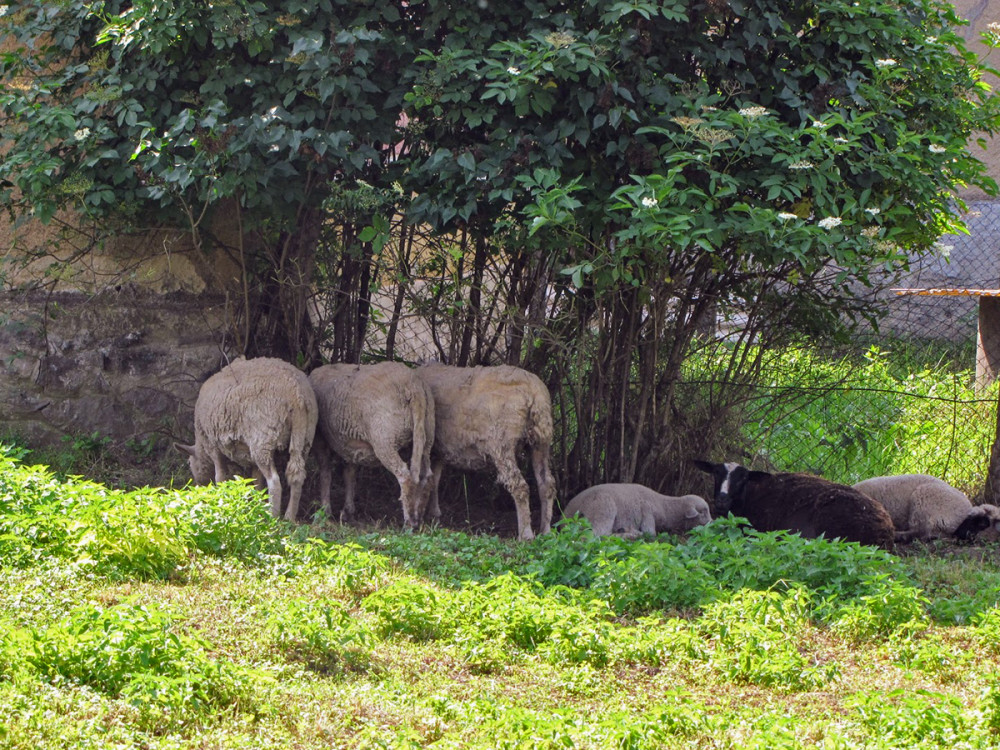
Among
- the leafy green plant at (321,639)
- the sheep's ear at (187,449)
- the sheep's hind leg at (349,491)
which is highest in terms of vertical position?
the sheep's ear at (187,449)

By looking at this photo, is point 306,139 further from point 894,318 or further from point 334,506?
point 894,318

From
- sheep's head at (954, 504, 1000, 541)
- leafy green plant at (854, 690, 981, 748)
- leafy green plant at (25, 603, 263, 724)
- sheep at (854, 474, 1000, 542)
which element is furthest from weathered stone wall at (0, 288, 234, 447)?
leafy green plant at (854, 690, 981, 748)

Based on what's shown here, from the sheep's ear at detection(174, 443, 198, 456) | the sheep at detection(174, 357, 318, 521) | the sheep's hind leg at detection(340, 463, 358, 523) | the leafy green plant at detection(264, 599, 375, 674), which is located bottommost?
the leafy green plant at detection(264, 599, 375, 674)

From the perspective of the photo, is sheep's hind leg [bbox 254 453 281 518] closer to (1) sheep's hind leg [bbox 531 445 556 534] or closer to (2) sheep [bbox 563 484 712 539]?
(1) sheep's hind leg [bbox 531 445 556 534]

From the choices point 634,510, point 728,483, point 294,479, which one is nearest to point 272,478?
point 294,479

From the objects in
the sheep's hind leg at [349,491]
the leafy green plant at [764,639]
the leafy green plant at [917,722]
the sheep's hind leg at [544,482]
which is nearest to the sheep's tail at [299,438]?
the sheep's hind leg at [349,491]

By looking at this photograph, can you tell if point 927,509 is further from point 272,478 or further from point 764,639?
point 272,478

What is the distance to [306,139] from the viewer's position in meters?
7.54

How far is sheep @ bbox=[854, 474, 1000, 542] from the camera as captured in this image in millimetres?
8258

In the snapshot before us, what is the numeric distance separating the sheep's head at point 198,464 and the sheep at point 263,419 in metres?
0.17

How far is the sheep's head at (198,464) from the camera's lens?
27.0 feet

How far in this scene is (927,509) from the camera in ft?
27.6

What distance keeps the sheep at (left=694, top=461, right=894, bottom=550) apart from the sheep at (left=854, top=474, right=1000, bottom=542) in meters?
0.68

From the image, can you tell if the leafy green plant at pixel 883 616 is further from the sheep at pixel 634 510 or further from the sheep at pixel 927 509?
the sheep at pixel 927 509
